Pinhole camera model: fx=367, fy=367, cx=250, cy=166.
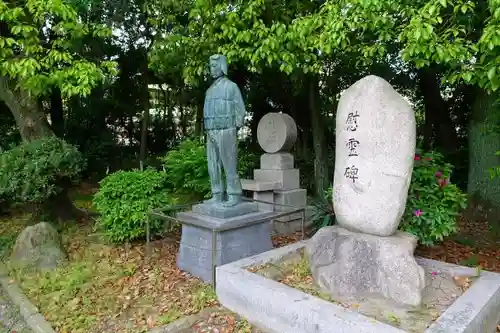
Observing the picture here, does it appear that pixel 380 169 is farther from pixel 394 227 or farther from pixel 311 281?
pixel 311 281

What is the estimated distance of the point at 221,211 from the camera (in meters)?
4.33

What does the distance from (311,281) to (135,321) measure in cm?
174


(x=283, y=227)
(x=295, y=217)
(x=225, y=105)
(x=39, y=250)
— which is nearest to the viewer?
(x=225, y=105)

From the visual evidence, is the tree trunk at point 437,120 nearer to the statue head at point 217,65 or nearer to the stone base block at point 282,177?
the stone base block at point 282,177

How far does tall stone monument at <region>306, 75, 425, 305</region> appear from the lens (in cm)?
319

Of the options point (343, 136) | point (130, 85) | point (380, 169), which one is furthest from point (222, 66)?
point (130, 85)

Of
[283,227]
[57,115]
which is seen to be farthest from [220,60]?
[57,115]

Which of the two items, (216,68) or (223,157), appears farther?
(223,157)

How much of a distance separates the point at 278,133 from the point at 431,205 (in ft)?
9.50

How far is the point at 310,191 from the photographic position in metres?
9.02

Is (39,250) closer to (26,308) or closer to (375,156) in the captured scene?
(26,308)

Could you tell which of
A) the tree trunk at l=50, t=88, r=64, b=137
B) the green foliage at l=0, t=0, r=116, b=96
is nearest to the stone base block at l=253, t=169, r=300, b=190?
the green foliage at l=0, t=0, r=116, b=96

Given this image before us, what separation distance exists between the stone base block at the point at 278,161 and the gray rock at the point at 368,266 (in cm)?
288

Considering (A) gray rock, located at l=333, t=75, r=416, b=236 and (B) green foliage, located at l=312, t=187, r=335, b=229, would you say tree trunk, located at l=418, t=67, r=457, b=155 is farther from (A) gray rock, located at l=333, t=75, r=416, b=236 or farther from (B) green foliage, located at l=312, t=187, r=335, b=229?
(A) gray rock, located at l=333, t=75, r=416, b=236
